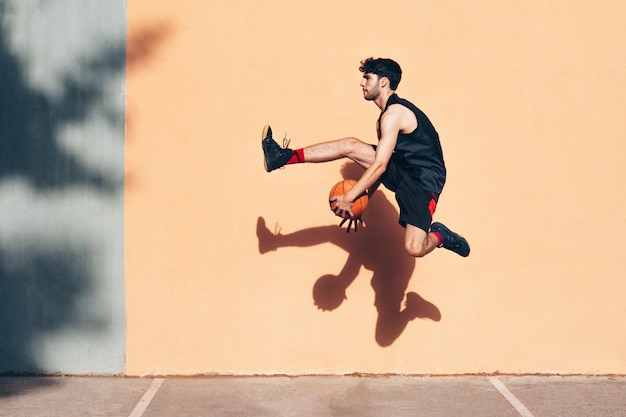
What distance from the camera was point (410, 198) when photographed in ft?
25.4

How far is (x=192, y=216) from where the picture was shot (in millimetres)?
8320

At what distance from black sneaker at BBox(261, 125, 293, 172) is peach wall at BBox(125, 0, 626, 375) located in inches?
25.3

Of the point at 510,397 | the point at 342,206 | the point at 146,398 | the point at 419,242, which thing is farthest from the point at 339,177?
the point at 146,398

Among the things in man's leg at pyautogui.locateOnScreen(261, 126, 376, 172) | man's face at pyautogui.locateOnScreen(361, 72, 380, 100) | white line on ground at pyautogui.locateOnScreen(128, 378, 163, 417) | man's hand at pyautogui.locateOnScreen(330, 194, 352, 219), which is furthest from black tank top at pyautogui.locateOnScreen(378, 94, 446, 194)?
white line on ground at pyautogui.locateOnScreen(128, 378, 163, 417)

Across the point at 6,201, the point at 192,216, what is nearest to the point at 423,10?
the point at 192,216

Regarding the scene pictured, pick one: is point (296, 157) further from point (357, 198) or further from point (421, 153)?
point (421, 153)

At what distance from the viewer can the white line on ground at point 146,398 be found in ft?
23.8

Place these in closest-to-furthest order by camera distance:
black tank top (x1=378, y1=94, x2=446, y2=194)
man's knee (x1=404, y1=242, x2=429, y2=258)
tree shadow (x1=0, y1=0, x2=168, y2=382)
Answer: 1. man's knee (x1=404, y1=242, x2=429, y2=258)
2. black tank top (x1=378, y1=94, x2=446, y2=194)
3. tree shadow (x1=0, y1=0, x2=168, y2=382)

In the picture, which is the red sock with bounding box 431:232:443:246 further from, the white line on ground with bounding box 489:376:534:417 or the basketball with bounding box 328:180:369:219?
the white line on ground with bounding box 489:376:534:417

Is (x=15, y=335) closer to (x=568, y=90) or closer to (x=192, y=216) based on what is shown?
(x=192, y=216)

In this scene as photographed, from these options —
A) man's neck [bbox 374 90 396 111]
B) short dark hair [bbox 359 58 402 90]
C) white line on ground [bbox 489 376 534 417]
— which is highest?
short dark hair [bbox 359 58 402 90]

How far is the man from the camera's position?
761 cm

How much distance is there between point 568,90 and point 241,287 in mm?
3212

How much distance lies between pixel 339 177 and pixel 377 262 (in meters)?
0.79
